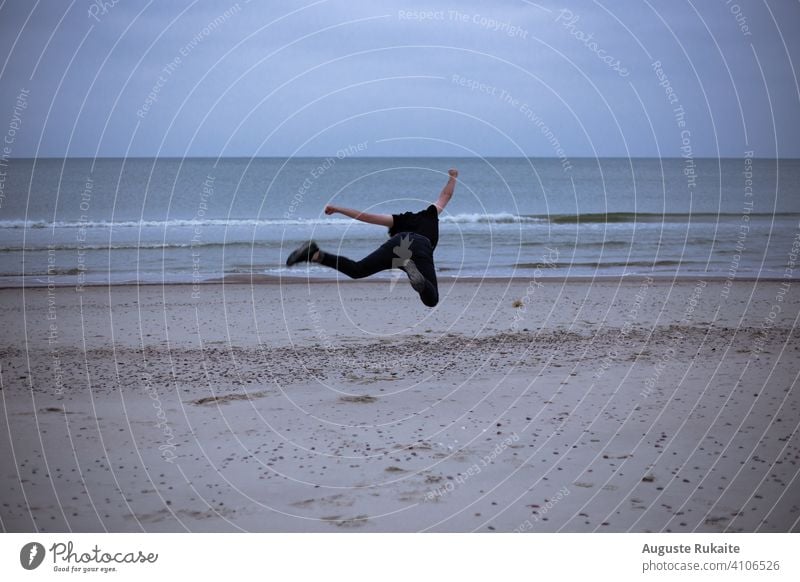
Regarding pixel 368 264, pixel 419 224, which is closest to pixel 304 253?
pixel 368 264

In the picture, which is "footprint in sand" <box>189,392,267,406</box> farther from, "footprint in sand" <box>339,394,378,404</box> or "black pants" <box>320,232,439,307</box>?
"black pants" <box>320,232,439,307</box>

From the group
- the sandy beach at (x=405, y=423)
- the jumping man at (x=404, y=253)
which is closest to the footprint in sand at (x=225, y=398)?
the sandy beach at (x=405, y=423)

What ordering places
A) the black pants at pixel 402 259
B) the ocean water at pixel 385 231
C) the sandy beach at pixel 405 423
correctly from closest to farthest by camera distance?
the sandy beach at pixel 405 423 → the black pants at pixel 402 259 → the ocean water at pixel 385 231

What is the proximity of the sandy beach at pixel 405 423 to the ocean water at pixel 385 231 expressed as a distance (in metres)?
6.90

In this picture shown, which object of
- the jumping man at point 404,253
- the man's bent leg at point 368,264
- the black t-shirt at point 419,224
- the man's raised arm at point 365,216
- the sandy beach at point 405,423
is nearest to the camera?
the sandy beach at point 405,423

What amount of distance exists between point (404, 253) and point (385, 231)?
28169 millimetres

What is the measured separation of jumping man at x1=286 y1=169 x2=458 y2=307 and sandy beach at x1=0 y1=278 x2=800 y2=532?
2.20m

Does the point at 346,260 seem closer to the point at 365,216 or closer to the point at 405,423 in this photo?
the point at 365,216

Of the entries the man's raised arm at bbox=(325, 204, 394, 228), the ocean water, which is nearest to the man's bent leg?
the man's raised arm at bbox=(325, 204, 394, 228)

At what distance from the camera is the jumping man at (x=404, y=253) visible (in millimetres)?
9828

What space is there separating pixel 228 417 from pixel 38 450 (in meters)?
2.54

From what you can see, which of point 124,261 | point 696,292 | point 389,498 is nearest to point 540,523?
point 389,498

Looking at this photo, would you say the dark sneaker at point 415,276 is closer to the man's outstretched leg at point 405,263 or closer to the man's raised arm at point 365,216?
the man's outstretched leg at point 405,263

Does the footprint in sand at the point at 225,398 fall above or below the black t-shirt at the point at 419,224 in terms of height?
below
